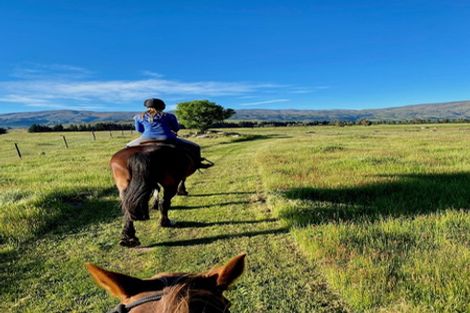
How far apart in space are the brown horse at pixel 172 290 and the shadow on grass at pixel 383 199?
422 centimetres

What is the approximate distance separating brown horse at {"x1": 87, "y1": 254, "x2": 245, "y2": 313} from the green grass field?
183cm

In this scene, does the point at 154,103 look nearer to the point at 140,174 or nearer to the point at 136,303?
the point at 140,174

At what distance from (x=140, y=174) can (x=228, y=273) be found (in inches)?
141

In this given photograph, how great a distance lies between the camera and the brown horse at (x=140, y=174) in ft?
16.0

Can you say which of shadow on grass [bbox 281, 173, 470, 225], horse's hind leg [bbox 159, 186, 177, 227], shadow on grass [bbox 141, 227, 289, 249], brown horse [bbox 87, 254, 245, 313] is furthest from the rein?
shadow on grass [bbox 281, 173, 470, 225]

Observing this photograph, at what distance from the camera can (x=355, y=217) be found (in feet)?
19.1

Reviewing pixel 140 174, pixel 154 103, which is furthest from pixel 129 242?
pixel 154 103

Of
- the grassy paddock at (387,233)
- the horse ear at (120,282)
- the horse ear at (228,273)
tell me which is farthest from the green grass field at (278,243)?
the horse ear at (120,282)

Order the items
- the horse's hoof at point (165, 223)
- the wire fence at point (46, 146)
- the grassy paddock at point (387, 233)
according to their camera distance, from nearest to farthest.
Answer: the grassy paddock at point (387, 233) < the horse's hoof at point (165, 223) < the wire fence at point (46, 146)

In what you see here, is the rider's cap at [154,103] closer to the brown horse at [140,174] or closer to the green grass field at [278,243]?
the brown horse at [140,174]

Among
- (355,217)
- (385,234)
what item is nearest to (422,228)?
(385,234)

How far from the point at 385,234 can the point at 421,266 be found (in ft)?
3.94

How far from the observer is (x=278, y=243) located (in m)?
5.03

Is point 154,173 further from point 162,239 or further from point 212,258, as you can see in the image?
point 212,258
